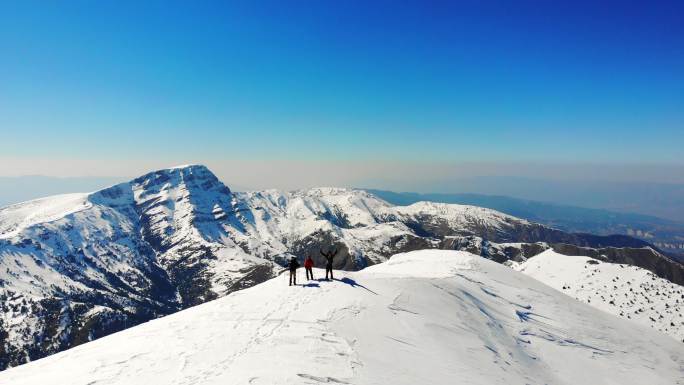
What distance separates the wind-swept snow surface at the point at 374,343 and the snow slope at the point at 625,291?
4555 cm

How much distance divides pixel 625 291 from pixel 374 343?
98.9m

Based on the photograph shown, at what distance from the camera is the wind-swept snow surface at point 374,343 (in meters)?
18.0

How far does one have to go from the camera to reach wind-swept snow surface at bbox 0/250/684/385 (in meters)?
18.0

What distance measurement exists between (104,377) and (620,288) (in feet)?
372

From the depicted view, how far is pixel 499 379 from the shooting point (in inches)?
859

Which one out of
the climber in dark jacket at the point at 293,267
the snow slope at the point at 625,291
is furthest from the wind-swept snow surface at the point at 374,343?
the snow slope at the point at 625,291

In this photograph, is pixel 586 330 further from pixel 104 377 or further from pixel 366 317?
pixel 104 377

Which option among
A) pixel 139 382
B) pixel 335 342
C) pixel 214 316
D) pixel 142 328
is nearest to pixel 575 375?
pixel 335 342

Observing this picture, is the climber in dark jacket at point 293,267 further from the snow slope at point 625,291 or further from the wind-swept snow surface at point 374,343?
the snow slope at point 625,291

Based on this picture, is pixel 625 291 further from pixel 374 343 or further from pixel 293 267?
pixel 374 343

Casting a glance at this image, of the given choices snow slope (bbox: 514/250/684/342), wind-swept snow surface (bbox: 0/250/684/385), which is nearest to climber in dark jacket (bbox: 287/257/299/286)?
wind-swept snow surface (bbox: 0/250/684/385)

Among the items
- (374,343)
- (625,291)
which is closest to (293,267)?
(374,343)

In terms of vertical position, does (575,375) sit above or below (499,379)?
below

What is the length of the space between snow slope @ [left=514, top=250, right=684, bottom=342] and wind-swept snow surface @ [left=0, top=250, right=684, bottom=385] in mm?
45547
